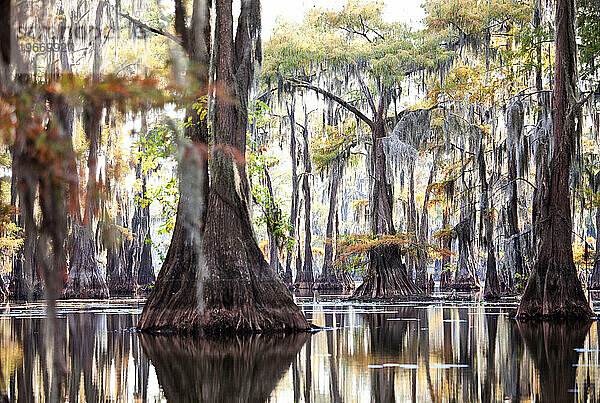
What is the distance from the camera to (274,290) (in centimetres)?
929

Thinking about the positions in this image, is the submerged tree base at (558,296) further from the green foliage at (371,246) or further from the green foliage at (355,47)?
the green foliage at (355,47)

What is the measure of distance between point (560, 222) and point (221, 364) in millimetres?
6719

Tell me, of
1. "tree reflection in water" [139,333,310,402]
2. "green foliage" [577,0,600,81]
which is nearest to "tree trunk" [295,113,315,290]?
"green foliage" [577,0,600,81]

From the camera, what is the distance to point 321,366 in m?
5.71

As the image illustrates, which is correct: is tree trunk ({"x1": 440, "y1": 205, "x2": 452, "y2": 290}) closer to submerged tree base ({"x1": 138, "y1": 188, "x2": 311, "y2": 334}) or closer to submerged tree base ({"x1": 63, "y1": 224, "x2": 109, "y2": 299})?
submerged tree base ({"x1": 63, "y1": 224, "x2": 109, "y2": 299})

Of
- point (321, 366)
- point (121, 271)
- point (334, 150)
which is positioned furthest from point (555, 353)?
point (121, 271)

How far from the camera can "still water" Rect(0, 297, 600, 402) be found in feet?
14.3

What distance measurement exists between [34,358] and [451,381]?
10.4ft

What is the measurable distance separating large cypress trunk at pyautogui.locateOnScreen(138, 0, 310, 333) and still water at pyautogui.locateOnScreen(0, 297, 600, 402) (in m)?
0.43

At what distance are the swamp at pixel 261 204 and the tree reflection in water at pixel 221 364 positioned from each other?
0.03 metres

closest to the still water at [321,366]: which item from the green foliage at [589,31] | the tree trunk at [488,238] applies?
the green foliage at [589,31]

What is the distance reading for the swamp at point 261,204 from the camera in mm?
2436

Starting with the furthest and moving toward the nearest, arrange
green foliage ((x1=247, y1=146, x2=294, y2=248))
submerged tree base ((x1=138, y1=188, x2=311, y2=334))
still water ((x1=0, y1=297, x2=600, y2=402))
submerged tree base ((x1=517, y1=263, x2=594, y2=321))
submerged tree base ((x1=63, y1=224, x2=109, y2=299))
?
1. submerged tree base ((x1=63, y1=224, x2=109, y2=299))
2. green foliage ((x1=247, y1=146, x2=294, y2=248))
3. submerged tree base ((x1=517, y1=263, x2=594, y2=321))
4. submerged tree base ((x1=138, y1=188, x2=311, y2=334))
5. still water ((x1=0, y1=297, x2=600, y2=402))

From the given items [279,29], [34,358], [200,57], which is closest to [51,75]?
[34,358]
